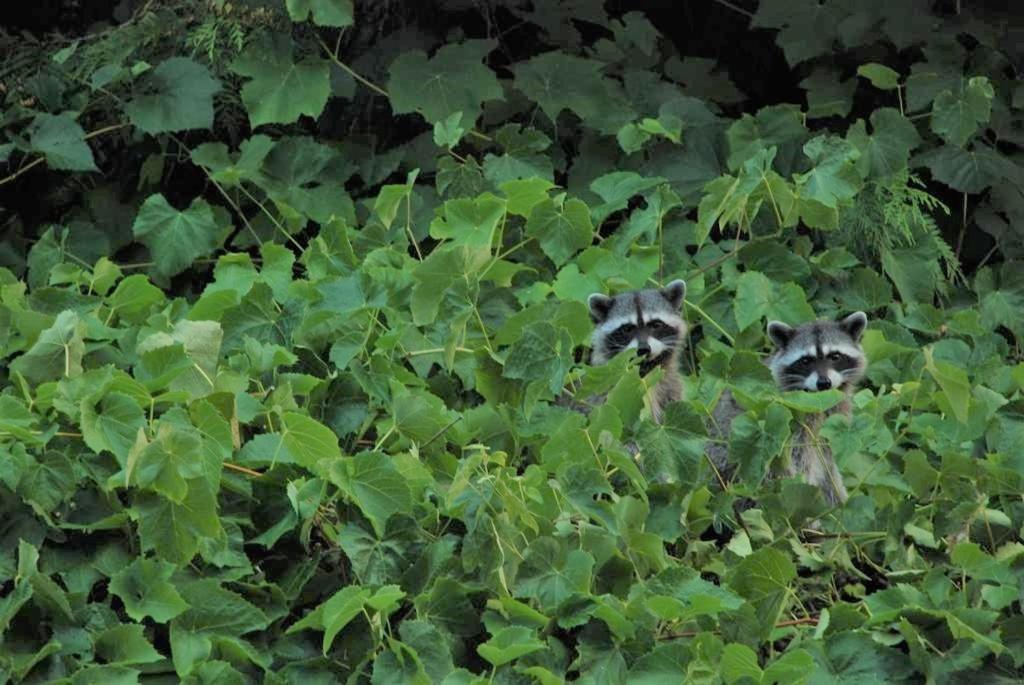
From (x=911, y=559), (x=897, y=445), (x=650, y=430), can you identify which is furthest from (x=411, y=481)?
(x=897, y=445)

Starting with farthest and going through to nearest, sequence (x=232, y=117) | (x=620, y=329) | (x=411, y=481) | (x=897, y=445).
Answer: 1. (x=232, y=117)
2. (x=620, y=329)
3. (x=897, y=445)
4. (x=411, y=481)

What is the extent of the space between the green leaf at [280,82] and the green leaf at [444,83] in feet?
1.10

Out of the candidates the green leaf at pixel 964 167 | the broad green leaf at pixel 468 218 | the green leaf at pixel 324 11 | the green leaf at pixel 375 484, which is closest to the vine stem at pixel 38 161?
the green leaf at pixel 324 11

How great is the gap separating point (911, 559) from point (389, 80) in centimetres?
383

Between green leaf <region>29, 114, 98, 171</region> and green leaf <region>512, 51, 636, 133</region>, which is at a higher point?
green leaf <region>29, 114, 98, 171</region>

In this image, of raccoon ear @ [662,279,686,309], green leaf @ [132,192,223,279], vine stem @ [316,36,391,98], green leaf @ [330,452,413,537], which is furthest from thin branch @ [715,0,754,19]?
green leaf @ [330,452,413,537]

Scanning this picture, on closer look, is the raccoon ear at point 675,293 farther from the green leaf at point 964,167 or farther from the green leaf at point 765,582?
the green leaf at point 765,582

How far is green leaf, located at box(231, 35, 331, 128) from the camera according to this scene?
7.84 meters

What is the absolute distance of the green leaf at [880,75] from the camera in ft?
26.2

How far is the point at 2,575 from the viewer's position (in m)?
4.87

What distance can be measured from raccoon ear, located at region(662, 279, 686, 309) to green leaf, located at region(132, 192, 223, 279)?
206 cm

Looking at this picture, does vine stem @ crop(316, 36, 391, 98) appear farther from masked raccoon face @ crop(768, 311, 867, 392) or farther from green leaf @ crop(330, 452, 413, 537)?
green leaf @ crop(330, 452, 413, 537)

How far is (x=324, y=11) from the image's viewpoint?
7.62 m

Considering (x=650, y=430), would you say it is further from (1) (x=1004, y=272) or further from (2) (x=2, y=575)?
(1) (x=1004, y=272)
